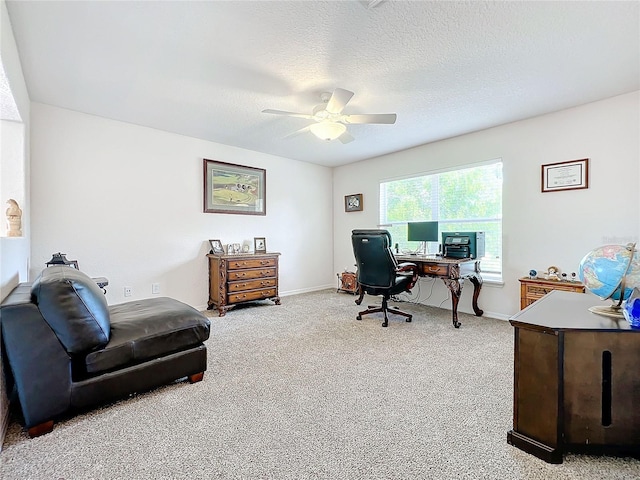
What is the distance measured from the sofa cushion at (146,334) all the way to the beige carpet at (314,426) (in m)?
0.29

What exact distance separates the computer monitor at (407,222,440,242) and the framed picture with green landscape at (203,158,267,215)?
7.68 feet

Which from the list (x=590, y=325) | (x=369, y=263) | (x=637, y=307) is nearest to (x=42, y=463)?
(x=590, y=325)

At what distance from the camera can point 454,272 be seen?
11.3 feet

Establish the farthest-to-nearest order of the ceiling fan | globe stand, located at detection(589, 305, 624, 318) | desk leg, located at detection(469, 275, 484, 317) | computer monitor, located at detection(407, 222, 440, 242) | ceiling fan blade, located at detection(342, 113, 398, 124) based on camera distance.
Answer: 1. computer monitor, located at detection(407, 222, 440, 242)
2. desk leg, located at detection(469, 275, 484, 317)
3. ceiling fan blade, located at detection(342, 113, 398, 124)
4. the ceiling fan
5. globe stand, located at detection(589, 305, 624, 318)

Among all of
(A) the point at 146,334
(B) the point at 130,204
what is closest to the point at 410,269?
(A) the point at 146,334

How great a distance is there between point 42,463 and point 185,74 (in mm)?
2669

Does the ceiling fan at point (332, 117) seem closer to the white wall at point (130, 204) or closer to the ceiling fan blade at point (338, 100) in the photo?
the ceiling fan blade at point (338, 100)

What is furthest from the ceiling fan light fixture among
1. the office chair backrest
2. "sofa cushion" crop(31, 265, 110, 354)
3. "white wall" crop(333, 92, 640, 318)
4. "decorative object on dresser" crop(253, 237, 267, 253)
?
"decorative object on dresser" crop(253, 237, 267, 253)

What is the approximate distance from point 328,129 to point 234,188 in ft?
7.30

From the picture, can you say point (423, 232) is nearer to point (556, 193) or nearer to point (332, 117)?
point (556, 193)

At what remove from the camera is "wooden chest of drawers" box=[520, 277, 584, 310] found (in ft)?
9.94

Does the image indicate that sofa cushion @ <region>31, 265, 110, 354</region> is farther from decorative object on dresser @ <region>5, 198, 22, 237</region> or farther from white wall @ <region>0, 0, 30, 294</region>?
decorative object on dresser @ <region>5, 198, 22, 237</region>

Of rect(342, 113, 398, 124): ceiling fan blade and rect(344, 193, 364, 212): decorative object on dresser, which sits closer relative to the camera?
rect(342, 113, 398, 124): ceiling fan blade

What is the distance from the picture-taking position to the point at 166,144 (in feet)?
12.9
